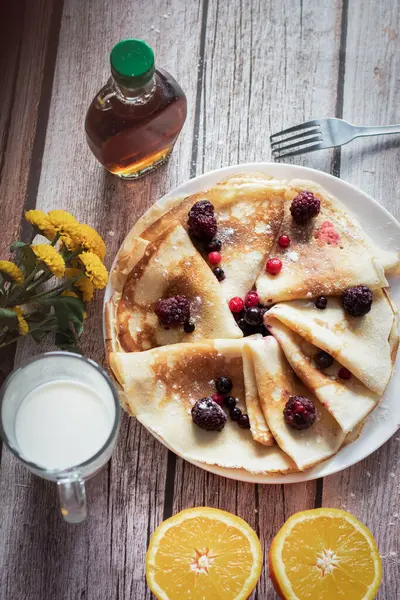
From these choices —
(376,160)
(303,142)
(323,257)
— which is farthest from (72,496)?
(376,160)

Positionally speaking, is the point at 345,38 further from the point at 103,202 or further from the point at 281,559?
the point at 281,559

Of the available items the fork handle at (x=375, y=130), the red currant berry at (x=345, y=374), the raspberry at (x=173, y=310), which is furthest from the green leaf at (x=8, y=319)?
the fork handle at (x=375, y=130)

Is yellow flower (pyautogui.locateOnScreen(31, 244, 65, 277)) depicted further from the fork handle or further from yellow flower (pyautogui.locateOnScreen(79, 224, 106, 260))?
the fork handle

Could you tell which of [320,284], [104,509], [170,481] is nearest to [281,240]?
[320,284]

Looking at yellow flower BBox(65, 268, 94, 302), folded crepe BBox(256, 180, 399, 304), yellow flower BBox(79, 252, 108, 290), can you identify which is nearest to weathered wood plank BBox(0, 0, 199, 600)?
yellow flower BBox(65, 268, 94, 302)

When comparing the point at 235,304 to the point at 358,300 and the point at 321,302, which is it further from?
the point at 358,300

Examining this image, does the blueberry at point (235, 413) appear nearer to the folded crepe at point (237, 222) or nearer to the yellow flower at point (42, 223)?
the folded crepe at point (237, 222)
